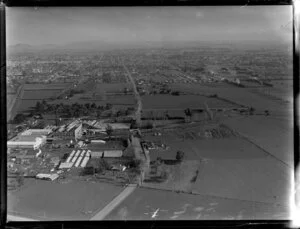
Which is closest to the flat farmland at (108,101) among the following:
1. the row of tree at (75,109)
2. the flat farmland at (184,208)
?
the row of tree at (75,109)

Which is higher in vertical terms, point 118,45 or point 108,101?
point 118,45

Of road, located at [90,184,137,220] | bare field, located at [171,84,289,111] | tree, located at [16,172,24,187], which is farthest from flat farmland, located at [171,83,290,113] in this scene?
tree, located at [16,172,24,187]

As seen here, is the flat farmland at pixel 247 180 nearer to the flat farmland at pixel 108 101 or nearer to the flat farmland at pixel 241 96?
the flat farmland at pixel 241 96

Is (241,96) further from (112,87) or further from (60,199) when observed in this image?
(60,199)

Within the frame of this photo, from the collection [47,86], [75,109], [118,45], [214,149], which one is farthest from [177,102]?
[47,86]

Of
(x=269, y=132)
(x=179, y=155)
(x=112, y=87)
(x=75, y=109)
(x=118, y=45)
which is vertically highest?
(x=118, y=45)
